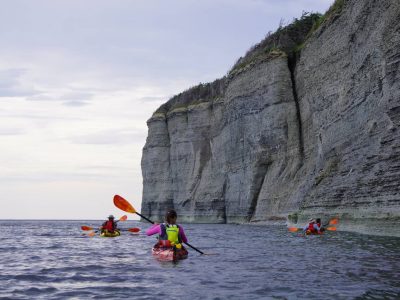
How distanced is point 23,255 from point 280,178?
31.8m

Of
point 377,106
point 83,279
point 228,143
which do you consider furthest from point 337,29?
point 83,279

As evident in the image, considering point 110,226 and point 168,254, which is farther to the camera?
point 110,226

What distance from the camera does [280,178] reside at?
1863 inches

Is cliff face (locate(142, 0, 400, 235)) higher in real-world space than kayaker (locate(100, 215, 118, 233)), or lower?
higher

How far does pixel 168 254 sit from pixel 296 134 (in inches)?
1320

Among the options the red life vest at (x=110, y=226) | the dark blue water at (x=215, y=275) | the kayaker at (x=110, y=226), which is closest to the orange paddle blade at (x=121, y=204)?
the dark blue water at (x=215, y=275)

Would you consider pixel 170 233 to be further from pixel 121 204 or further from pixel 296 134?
pixel 296 134

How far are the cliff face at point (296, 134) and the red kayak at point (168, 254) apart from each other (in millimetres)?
9334

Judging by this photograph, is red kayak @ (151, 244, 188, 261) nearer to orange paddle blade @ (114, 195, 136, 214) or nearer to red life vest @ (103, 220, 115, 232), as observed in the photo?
orange paddle blade @ (114, 195, 136, 214)

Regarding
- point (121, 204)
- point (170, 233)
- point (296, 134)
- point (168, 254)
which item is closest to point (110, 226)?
point (121, 204)

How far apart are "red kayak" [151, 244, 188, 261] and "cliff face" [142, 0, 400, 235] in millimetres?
9334

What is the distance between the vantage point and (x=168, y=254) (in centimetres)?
1521

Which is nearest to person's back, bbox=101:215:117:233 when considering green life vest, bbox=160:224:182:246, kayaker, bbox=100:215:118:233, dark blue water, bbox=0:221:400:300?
kayaker, bbox=100:215:118:233

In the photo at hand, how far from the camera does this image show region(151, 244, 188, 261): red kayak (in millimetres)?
15125
